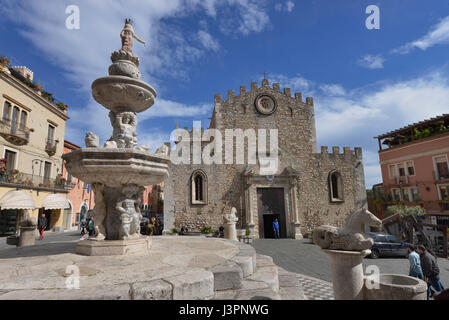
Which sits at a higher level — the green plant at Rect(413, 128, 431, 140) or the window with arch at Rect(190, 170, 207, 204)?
the green plant at Rect(413, 128, 431, 140)

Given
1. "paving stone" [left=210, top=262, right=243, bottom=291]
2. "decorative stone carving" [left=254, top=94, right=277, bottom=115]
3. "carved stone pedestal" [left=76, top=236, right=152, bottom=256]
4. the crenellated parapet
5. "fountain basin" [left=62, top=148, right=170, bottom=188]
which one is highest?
"decorative stone carving" [left=254, top=94, right=277, bottom=115]

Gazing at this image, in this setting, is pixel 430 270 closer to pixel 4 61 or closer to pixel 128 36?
pixel 128 36

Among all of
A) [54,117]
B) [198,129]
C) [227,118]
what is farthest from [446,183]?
[54,117]

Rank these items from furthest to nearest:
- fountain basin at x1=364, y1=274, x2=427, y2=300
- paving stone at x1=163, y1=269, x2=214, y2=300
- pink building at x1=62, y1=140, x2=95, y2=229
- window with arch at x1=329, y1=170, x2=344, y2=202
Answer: pink building at x1=62, y1=140, x2=95, y2=229 < window with arch at x1=329, y1=170, x2=344, y2=202 < fountain basin at x1=364, y1=274, x2=427, y2=300 < paving stone at x1=163, y1=269, x2=214, y2=300

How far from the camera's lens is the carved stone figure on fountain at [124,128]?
4.91 meters

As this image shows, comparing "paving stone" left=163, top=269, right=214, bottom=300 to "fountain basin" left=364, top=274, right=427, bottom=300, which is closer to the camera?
"paving stone" left=163, top=269, right=214, bottom=300

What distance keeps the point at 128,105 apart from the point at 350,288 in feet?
16.7

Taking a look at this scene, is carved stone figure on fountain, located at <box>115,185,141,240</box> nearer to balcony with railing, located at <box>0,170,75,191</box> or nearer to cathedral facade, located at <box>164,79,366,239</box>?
cathedral facade, located at <box>164,79,366,239</box>

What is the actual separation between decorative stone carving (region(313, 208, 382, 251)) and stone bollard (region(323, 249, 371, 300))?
0.08 metres

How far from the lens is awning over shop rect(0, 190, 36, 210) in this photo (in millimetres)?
13000

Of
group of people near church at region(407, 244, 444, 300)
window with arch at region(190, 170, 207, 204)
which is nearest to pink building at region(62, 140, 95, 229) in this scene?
window with arch at region(190, 170, 207, 204)

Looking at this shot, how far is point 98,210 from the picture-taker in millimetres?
4445

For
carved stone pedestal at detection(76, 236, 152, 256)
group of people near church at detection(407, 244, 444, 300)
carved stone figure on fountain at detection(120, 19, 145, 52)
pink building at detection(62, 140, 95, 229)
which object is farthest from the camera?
pink building at detection(62, 140, 95, 229)
